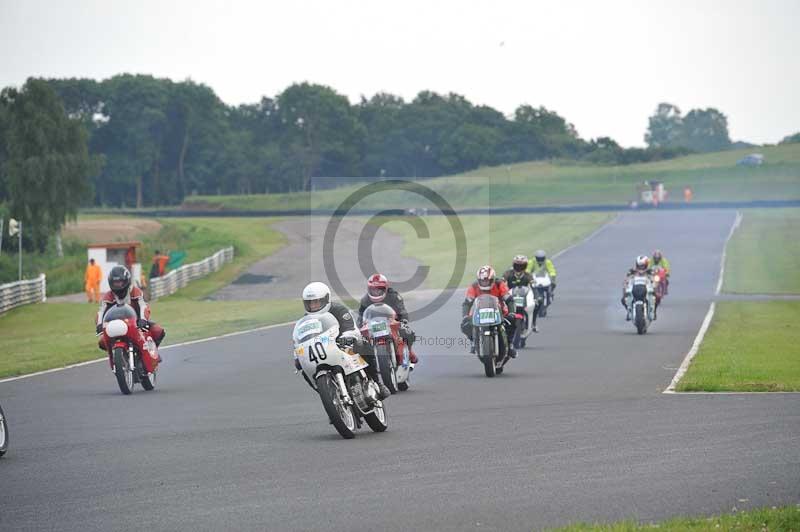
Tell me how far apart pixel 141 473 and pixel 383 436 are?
9.32ft

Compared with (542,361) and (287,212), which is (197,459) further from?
(287,212)

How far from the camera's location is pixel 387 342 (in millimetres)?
17047

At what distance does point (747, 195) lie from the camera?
96.0 m

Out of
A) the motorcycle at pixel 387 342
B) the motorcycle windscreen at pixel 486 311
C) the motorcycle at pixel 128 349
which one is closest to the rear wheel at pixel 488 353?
the motorcycle windscreen at pixel 486 311

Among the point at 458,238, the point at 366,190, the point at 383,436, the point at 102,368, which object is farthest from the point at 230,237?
the point at 383,436

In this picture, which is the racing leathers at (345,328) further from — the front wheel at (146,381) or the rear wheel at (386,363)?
the front wheel at (146,381)

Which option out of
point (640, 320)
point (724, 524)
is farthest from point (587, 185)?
point (724, 524)

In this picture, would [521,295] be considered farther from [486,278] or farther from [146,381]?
[146,381]

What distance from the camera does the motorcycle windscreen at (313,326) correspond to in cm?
1289

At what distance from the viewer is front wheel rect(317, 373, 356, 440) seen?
1258 centimetres

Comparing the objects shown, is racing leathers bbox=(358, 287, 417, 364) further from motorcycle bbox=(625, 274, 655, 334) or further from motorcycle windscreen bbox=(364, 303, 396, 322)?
motorcycle bbox=(625, 274, 655, 334)

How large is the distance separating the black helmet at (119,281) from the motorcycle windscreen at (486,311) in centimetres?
515

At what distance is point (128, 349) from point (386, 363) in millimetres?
3737

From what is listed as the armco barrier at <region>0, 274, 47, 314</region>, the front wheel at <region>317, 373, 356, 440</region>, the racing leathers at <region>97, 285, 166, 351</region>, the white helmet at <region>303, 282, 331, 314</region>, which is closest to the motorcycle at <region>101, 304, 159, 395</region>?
the racing leathers at <region>97, 285, 166, 351</region>
